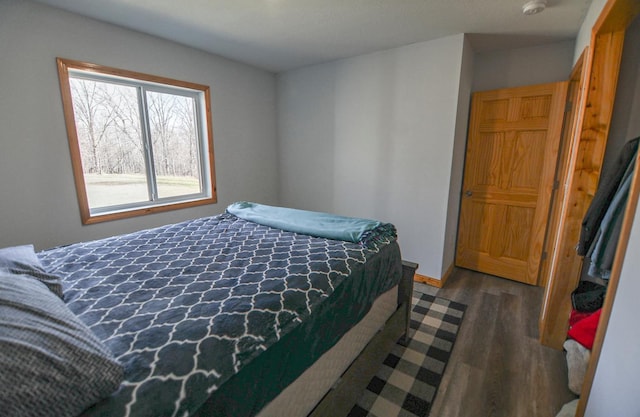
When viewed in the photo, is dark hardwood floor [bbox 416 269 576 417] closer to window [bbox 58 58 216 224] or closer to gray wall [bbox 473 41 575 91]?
gray wall [bbox 473 41 575 91]

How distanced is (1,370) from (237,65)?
3.45m

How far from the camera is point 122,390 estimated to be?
696 millimetres

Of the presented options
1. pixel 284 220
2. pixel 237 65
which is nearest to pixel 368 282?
pixel 284 220

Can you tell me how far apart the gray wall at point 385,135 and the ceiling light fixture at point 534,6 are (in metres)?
0.52

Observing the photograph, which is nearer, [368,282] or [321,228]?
[368,282]

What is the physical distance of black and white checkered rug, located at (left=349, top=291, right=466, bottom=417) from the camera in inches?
58.9

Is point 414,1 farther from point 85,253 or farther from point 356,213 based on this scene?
point 85,253

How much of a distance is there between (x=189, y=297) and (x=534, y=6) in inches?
110

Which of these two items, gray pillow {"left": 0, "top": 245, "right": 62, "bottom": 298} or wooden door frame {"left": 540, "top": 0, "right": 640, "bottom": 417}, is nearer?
gray pillow {"left": 0, "top": 245, "right": 62, "bottom": 298}

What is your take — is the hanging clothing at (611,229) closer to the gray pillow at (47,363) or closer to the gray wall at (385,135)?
the gray wall at (385,135)

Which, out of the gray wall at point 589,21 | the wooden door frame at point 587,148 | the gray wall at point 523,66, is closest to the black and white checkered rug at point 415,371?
the wooden door frame at point 587,148

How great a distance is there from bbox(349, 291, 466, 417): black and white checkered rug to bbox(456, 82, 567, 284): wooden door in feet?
3.54

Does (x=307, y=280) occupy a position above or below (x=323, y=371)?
above

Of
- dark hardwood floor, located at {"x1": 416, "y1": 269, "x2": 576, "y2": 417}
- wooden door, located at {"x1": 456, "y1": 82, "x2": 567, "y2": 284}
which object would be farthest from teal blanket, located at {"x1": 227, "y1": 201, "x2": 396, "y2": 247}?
wooden door, located at {"x1": 456, "y1": 82, "x2": 567, "y2": 284}
